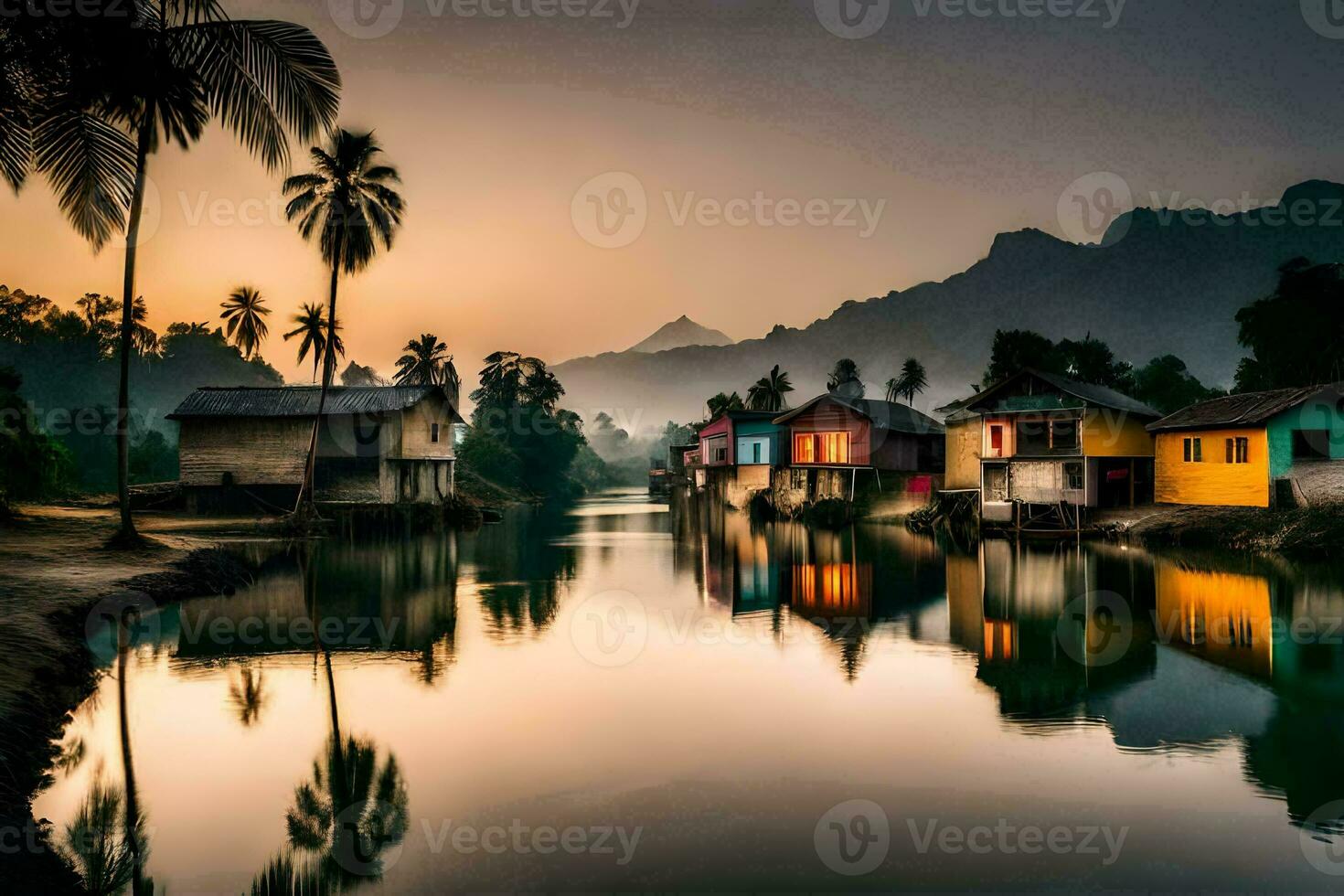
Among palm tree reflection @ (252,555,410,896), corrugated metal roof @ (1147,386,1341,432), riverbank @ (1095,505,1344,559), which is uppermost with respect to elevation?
corrugated metal roof @ (1147,386,1341,432)

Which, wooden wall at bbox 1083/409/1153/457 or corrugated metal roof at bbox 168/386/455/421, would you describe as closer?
wooden wall at bbox 1083/409/1153/457

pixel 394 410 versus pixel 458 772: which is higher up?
pixel 394 410

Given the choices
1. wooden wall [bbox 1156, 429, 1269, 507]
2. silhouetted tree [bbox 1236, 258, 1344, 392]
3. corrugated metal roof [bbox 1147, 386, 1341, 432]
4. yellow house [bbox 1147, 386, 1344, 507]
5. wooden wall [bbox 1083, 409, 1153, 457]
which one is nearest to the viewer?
corrugated metal roof [bbox 1147, 386, 1341, 432]

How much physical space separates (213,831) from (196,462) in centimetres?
4064

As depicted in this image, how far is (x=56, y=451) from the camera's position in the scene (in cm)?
3044

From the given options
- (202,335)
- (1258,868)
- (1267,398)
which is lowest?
(1258,868)

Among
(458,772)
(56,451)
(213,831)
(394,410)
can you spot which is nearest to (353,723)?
(458,772)

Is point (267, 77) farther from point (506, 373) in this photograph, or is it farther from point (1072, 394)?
point (506, 373)

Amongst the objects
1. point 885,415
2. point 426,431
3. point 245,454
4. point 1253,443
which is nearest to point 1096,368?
point 885,415

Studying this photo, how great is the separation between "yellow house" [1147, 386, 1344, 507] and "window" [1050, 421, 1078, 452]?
3718 mm

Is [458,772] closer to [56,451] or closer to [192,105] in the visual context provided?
[192,105]

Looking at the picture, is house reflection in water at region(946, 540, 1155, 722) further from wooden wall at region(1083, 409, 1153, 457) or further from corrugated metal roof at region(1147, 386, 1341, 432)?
wooden wall at region(1083, 409, 1153, 457)

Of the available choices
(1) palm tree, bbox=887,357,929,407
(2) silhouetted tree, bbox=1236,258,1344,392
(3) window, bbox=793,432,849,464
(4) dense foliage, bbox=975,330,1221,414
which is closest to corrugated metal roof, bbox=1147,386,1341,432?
(3) window, bbox=793,432,849,464

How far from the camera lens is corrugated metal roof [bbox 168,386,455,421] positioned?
1711 inches
